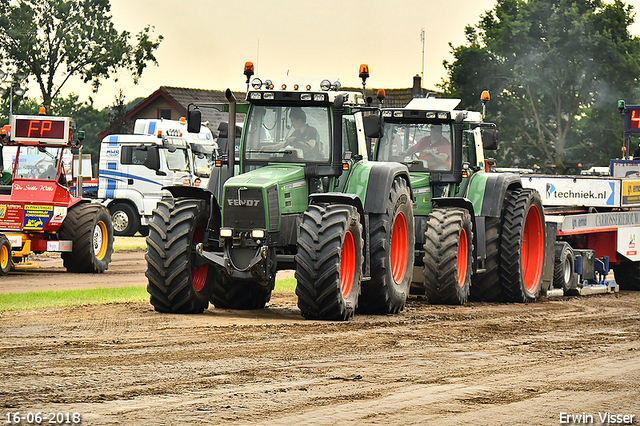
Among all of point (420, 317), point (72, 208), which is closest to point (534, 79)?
point (72, 208)

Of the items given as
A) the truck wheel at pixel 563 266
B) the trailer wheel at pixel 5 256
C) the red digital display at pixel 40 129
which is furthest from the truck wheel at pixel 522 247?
the trailer wheel at pixel 5 256

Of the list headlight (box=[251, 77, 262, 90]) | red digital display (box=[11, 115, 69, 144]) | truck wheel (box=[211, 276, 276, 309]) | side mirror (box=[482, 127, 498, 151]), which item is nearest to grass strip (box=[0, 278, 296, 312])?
truck wheel (box=[211, 276, 276, 309])

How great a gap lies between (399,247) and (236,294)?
7.26 ft

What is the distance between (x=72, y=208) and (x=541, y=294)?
341 inches

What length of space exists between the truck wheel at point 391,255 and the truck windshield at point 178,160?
54.7ft

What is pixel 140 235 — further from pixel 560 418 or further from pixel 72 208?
pixel 560 418

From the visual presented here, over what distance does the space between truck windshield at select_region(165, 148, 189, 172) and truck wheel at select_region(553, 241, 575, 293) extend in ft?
46.9

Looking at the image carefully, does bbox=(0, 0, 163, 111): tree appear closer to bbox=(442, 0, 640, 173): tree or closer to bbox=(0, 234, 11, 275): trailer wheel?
bbox=(442, 0, 640, 173): tree

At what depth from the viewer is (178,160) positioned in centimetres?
2964

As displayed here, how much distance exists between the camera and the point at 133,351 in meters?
9.27

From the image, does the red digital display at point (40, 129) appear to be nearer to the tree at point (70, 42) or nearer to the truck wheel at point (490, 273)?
the truck wheel at point (490, 273)

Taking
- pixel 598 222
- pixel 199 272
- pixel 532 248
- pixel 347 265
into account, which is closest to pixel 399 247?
pixel 347 265

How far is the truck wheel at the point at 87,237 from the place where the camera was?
1933cm

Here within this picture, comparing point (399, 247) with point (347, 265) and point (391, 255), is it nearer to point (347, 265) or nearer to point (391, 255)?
point (391, 255)
